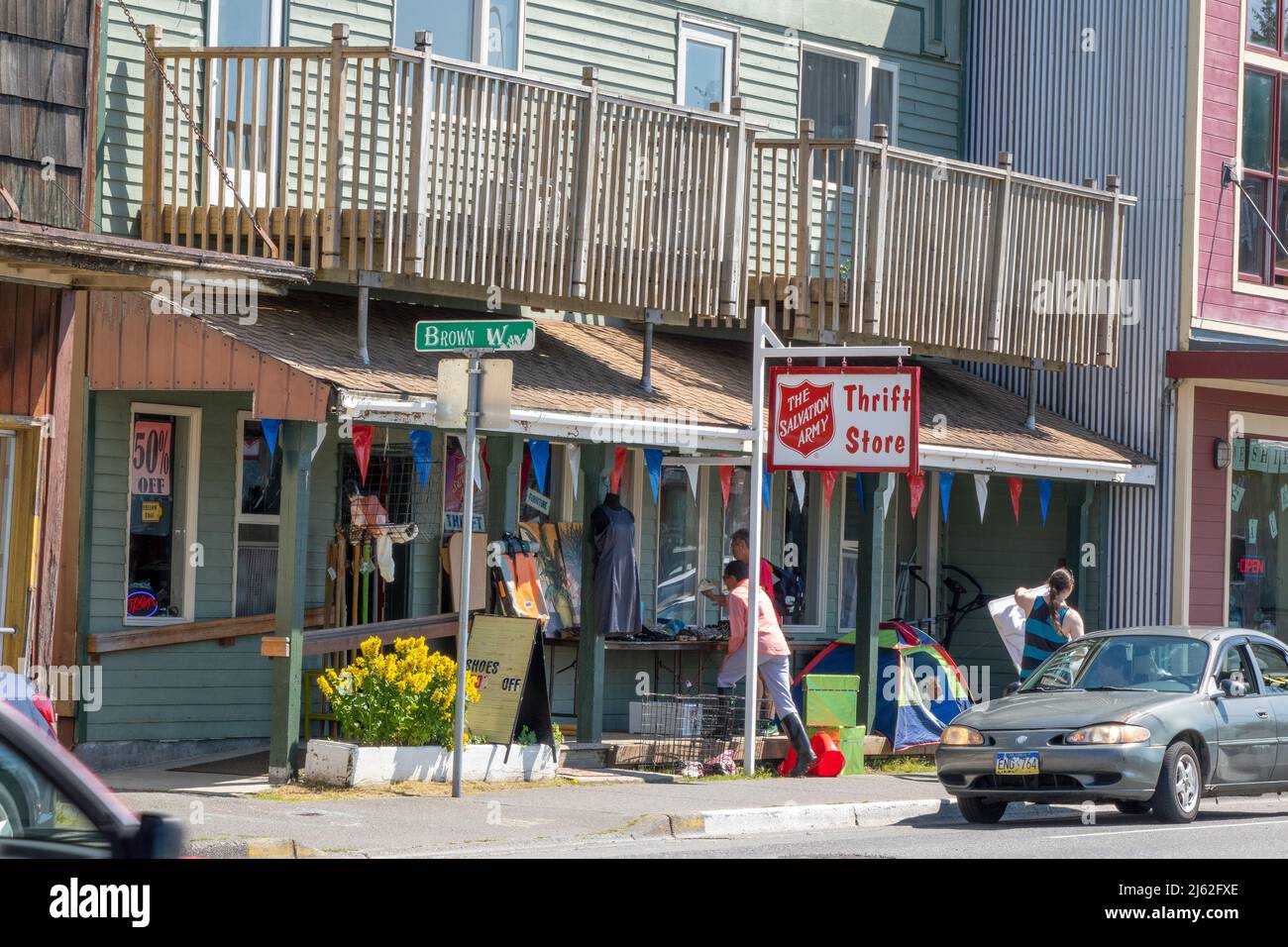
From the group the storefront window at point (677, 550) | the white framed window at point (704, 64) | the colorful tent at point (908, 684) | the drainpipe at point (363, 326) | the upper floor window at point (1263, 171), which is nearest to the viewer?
the drainpipe at point (363, 326)

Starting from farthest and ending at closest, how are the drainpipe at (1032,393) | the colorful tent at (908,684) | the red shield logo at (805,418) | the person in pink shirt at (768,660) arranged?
the drainpipe at (1032,393) → the colorful tent at (908,684) → the person in pink shirt at (768,660) → the red shield logo at (805,418)

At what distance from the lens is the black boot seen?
51.0ft

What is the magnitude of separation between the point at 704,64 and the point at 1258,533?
8381mm

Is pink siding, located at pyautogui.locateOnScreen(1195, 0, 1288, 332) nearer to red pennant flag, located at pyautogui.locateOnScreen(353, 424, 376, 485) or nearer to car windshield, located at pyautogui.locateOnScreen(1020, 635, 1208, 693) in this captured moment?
car windshield, located at pyautogui.locateOnScreen(1020, 635, 1208, 693)

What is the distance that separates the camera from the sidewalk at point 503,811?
35.8 ft

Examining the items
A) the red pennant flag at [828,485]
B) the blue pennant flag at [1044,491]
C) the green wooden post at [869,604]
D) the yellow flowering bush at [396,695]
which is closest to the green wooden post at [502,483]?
the yellow flowering bush at [396,695]

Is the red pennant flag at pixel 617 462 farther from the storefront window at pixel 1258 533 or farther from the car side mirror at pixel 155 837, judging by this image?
the car side mirror at pixel 155 837

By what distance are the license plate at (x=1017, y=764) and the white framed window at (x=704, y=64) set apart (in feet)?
28.1

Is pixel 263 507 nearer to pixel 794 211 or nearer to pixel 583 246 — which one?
pixel 583 246

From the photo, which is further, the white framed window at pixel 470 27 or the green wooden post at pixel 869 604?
the green wooden post at pixel 869 604

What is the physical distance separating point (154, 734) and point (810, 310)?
22.9ft

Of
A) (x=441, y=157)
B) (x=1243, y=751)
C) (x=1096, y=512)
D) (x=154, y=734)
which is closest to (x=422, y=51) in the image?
(x=441, y=157)

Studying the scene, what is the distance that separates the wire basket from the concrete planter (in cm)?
131

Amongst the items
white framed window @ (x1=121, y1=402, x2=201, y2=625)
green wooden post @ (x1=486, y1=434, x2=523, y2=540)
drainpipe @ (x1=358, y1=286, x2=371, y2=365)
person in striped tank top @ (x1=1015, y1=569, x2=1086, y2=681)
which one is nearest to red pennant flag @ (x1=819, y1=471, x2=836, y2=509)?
person in striped tank top @ (x1=1015, y1=569, x2=1086, y2=681)
